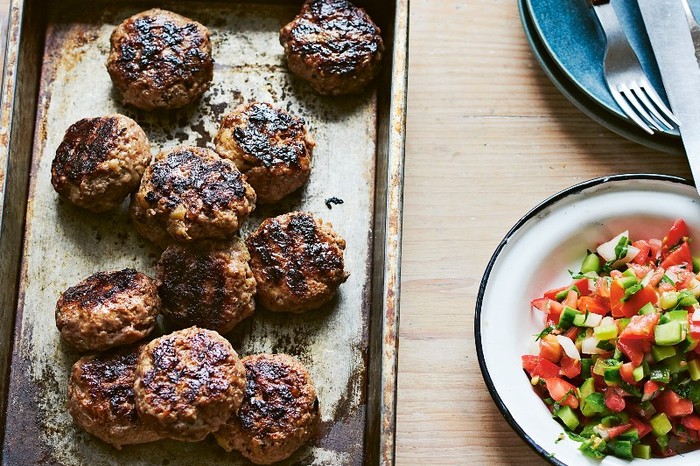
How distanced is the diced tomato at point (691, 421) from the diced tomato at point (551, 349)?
1.73ft

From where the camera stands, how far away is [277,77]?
3693mm

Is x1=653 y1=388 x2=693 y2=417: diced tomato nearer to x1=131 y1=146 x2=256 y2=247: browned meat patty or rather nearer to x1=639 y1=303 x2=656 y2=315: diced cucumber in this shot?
x1=639 y1=303 x2=656 y2=315: diced cucumber

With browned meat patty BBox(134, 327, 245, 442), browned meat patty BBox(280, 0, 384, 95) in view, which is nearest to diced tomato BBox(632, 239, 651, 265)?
browned meat patty BBox(280, 0, 384, 95)

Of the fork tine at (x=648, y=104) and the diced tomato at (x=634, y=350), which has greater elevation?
the fork tine at (x=648, y=104)

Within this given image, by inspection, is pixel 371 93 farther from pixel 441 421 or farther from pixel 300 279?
pixel 441 421

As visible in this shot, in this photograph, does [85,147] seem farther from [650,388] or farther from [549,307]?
[650,388]

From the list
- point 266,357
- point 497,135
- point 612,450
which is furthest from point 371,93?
point 612,450

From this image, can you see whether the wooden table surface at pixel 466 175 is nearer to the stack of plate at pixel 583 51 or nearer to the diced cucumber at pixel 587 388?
the stack of plate at pixel 583 51

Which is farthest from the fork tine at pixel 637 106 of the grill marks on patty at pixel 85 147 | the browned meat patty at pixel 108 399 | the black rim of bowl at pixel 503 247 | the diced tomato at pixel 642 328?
the browned meat patty at pixel 108 399

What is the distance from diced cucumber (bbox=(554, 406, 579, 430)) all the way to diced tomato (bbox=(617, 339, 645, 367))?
33 centimetres

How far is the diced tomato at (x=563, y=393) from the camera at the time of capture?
133 inches

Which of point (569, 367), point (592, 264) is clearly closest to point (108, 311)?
point (569, 367)

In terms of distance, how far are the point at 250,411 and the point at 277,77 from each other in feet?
4.66

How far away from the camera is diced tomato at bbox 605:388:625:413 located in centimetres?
328
